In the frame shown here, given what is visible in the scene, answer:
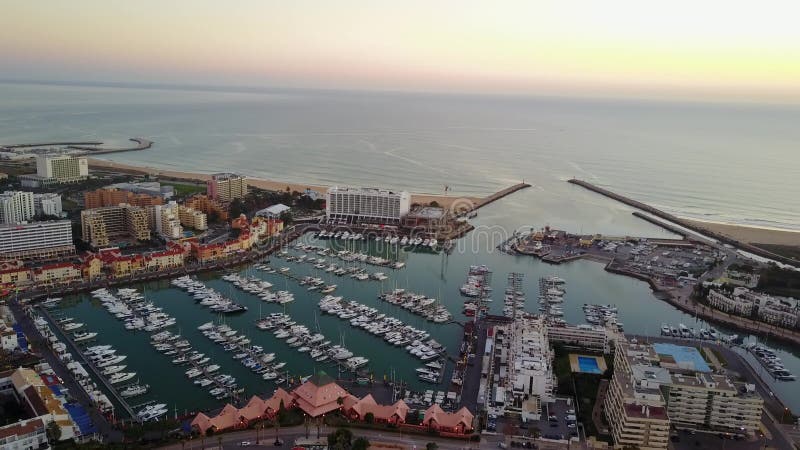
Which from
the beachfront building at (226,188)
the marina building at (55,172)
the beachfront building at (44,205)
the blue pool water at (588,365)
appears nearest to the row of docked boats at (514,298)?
the blue pool water at (588,365)

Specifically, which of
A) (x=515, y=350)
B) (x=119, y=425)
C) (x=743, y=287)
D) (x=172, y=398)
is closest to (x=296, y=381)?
(x=172, y=398)

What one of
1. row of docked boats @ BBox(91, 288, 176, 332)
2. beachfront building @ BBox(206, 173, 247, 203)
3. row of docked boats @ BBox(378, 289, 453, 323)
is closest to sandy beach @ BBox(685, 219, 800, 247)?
row of docked boats @ BBox(378, 289, 453, 323)

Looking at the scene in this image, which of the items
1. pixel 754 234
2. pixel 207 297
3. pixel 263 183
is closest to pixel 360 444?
pixel 207 297

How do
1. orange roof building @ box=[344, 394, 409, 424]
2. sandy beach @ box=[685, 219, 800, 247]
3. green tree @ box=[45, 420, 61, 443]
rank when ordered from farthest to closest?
sandy beach @ box=[685, 219, 800, 247], orange roof building @ box=[344, 394, 409, 424], green tree @ box=[45, 420, 61, 443]

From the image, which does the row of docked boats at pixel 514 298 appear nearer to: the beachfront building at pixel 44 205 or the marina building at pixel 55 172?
the beachfront building at pixel 44 205

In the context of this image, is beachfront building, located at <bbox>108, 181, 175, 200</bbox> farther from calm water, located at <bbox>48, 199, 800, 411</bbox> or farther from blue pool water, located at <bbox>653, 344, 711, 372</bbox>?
blue pool water, located at <bbox>653, 344, 711, 372</bbox>

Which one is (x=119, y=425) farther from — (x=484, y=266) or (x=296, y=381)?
(x=484, y=266)
